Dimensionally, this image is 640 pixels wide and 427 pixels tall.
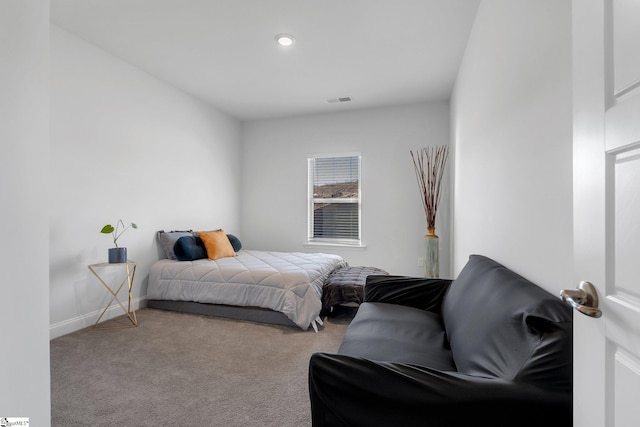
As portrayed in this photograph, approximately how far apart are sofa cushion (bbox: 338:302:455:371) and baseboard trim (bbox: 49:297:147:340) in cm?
257

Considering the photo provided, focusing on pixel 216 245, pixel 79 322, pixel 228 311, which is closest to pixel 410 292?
pixel 228 311

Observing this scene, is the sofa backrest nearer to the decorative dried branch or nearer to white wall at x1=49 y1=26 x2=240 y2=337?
the decorative dried branch

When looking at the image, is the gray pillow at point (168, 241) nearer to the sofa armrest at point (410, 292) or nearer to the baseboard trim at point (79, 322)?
the baseboard trim at point (79, 322)

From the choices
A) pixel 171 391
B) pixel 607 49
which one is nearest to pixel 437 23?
pixel 607 49

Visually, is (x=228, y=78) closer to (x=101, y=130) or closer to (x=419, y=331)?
(x=101, y=130)

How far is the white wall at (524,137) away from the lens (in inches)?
42.5

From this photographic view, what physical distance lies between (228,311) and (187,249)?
96 cm

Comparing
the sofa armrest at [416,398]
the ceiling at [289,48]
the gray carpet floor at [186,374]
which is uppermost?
the ceiling at [289,48]

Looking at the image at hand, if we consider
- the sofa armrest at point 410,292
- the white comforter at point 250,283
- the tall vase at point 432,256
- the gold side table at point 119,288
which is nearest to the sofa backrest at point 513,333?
the sofa armrest at point 410,292

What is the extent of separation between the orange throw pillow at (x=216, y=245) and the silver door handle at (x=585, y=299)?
3.59 m

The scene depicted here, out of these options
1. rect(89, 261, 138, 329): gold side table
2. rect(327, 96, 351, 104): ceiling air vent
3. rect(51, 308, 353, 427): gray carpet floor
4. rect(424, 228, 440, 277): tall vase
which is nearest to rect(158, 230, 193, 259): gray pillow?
rect(89, 261, 138, 329): gold side table

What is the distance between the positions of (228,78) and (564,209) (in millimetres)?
3568

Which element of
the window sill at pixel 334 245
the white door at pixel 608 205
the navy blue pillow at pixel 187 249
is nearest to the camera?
the white door at pixel 608 205

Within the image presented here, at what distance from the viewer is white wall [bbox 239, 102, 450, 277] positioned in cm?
443
